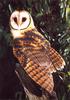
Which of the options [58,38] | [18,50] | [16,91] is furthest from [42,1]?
[16,91]

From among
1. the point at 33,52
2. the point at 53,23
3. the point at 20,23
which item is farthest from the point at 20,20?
the point at 53,23

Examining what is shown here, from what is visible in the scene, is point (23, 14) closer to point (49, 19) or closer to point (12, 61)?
point (49, 19)

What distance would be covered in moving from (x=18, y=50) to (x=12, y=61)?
0.31 m

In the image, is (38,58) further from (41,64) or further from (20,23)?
(20,23)

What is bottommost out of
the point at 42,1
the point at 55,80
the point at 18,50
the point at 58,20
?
the point at 55,80

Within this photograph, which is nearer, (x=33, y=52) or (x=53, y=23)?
(x=33, y=52)

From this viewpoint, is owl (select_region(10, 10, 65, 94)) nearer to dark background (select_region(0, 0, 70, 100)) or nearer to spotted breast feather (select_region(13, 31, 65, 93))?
spotted breast feather (select_region(13, 31, 65, 93))

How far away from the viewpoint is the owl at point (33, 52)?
1694 millimetres

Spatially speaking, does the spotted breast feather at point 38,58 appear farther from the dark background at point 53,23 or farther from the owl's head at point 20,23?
the dark background at point 53,23

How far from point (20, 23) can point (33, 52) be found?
145 millimetres

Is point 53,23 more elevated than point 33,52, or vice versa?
point 53,23

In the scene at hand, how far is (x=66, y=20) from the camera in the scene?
191 centimetres

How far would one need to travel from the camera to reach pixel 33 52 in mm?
1727

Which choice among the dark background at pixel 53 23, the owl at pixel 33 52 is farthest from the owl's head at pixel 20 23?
the dark background at pixel 53 23
